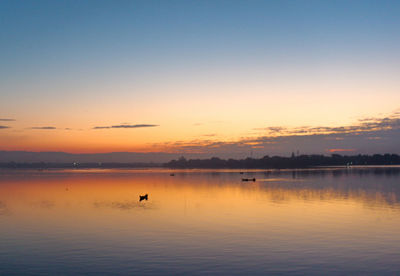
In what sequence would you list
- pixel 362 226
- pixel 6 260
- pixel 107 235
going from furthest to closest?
pixel 362 226, pixel 107 235, pixel 6 260

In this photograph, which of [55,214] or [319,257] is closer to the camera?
[319,257]

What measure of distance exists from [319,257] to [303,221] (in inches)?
586

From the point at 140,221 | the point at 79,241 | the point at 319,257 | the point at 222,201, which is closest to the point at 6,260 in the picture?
the point at 79,241

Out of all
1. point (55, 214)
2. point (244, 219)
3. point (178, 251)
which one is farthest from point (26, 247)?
point (244, 219)

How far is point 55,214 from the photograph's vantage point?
48.8 metres

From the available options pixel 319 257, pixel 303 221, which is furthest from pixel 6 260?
pixel 303 221

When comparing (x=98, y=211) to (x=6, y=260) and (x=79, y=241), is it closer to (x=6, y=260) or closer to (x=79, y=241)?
(x=79, y=241)

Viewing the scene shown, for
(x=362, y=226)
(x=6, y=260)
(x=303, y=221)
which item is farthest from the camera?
(x=303, y=221)

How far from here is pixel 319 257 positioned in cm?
2688

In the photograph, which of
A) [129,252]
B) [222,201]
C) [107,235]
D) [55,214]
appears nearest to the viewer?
[129,252]

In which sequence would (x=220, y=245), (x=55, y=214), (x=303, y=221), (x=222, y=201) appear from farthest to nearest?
(x=222, y=201) → (x=55, y=214) → (x=303, y=221) → (x=220, y=245)

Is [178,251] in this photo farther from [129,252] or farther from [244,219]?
[244,219]

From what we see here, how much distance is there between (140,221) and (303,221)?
1666 centimetres

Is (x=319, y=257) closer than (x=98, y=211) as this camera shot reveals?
Yes
